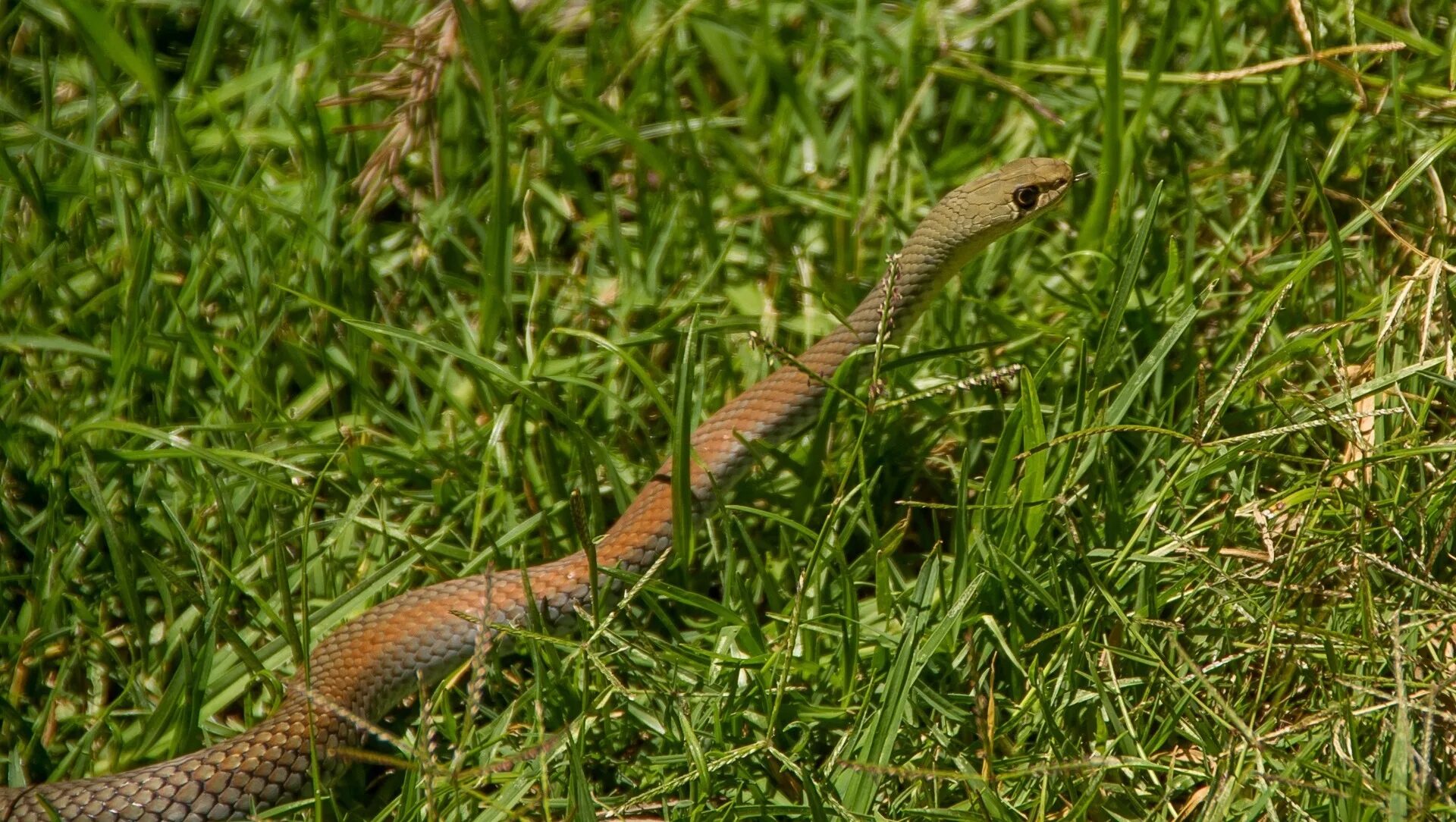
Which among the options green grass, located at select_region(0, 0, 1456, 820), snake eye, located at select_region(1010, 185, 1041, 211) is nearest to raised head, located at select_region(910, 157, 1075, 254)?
snake eye, located at select_region(1010, 185, 1041, 211)

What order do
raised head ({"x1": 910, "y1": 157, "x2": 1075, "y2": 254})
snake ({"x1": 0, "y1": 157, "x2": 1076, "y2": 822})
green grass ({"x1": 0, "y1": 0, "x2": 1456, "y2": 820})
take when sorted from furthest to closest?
raised head ({"x1": 910, "y1": 157, "x2": 1075, "y2": 254}), snake ({"x1": 0, "y1": 157, "x2": 1076, "y2": 822}), green grass ({"x1": 0, "y1": 0, "x2": 1456, "y2": 820})

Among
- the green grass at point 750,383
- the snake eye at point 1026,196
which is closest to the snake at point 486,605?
the snake eye at point 1026,196

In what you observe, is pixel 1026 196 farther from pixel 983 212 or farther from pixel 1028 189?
pixel 983 212

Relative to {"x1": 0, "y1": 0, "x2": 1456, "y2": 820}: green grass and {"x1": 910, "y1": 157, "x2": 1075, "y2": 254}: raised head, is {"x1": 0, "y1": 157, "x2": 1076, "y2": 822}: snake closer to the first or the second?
{"x1": 910, "y1": 157, "x2": 1075, "y2": 254}: raised head

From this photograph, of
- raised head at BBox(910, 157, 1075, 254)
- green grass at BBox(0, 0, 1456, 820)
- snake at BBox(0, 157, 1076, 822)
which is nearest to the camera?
green grass at BBox(0, 0, 1456, 820)

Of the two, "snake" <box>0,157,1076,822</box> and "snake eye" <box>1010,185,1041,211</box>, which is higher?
"snake eye" <box>1010,185,1041,211</box>

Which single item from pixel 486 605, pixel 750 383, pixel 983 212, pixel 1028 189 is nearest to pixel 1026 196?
pixel 1028 189

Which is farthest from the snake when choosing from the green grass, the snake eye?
the green grass

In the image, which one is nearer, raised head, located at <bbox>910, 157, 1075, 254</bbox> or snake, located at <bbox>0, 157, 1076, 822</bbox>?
snake, located at <bbox>0, 157, 1076, 822</bbox>
